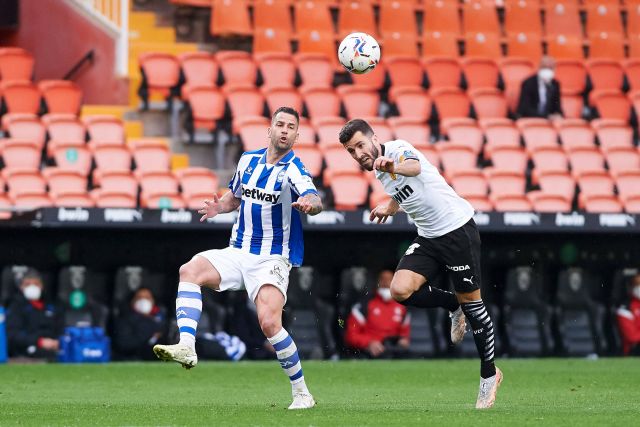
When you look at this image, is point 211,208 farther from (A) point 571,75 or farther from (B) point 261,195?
(A) point 571,75

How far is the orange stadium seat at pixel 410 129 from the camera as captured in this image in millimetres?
18016

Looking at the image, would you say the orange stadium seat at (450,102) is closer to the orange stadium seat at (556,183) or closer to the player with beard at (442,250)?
the orange stadium seat at (556,183)

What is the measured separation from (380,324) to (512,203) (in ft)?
7.51

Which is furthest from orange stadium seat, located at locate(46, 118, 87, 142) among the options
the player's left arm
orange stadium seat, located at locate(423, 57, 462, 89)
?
the player's left arm

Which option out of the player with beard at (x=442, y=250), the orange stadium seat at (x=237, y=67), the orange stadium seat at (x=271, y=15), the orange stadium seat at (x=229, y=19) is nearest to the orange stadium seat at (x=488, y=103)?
the orange stadium seat at (x=271, y=15)

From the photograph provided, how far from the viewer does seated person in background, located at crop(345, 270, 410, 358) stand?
638 inches

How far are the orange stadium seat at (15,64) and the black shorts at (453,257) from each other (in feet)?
34.2

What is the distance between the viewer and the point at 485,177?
1728 centimetres

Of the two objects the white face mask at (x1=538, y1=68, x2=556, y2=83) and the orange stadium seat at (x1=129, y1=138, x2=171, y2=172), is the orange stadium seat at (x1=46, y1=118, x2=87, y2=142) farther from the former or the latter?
the white face mask at (x1=538, y1=68, x2=556, y2=83)

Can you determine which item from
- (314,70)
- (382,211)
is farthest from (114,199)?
(382,211)

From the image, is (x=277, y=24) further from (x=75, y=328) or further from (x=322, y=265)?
(x=75, y=328)

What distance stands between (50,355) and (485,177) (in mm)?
5837

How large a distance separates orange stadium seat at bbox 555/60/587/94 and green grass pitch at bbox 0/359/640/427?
5.81 metres

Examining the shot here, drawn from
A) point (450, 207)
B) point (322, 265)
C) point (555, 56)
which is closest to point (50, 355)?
point (322, 265)
